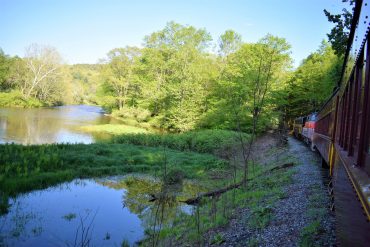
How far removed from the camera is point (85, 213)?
9945 mm

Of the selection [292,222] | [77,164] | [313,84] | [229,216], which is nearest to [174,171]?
[77,164]

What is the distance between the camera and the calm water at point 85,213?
312 inches

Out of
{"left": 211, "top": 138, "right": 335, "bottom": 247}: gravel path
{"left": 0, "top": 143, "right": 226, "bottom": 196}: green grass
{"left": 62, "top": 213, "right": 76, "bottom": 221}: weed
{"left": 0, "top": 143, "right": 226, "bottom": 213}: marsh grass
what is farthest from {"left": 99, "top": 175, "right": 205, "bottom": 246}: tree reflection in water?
{"left": 211, "top": 138, "right": 335, "bottom": 247}: gravel path

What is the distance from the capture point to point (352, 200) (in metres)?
3.22

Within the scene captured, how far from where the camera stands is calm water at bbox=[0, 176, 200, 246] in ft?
26.0

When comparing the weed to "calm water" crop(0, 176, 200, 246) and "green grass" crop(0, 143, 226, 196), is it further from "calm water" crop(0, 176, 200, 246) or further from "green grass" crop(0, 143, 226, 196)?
"green grass" crop(0, 143, 226, 196)

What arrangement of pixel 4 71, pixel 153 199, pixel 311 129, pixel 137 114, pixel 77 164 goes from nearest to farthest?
pixel 153 199, pixel 77 164, pixel 311 129, pixel 137 114, pixel 4 71

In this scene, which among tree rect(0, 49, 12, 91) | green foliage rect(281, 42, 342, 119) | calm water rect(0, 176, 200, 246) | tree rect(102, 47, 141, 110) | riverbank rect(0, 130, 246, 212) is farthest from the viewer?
tree rect(0, 49, 12, 91)

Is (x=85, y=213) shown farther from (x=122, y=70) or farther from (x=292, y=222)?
(x=122, y=70)

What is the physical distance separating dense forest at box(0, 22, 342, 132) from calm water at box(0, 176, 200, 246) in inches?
648

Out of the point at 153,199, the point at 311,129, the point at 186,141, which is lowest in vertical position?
the point at 153,199

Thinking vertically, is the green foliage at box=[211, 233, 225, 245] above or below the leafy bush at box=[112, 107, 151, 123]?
below

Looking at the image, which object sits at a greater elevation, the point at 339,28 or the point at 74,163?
the point at 339,28

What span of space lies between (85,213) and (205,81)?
3372 cm
